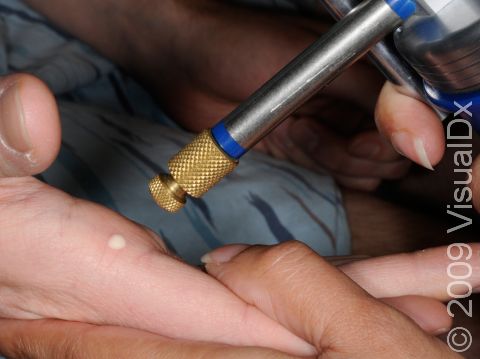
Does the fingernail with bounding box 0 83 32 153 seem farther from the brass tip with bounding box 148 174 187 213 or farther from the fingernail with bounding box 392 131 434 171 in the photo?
the fingernail with bounding box 392 131 434 171

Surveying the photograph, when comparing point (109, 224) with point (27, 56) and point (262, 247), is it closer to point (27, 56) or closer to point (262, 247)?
point (262, 247)

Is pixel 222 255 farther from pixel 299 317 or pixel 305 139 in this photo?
pixel 305 139

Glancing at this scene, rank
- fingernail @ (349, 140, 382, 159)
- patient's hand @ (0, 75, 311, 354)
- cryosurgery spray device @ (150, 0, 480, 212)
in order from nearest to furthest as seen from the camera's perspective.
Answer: cryosurgery spray device @ (150, 0, 480, 212) → patient's hand @ (0, 75, 311, 354) → fingernail @ (349, 140, 382, 159)

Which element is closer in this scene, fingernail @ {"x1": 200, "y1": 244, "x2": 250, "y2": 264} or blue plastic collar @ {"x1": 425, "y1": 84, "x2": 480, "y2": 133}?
blue plastic collar @ {"x1": 425, "y1": 84, "x2": 480, "y2": 133}

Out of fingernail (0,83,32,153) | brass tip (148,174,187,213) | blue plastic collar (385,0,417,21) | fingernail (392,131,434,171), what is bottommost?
brass tip (148,174,187,213)

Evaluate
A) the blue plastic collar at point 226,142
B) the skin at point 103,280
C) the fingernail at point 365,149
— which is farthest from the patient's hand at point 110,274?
the fingernail at point 365,149

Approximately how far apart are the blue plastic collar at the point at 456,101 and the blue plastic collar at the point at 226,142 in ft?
0.37

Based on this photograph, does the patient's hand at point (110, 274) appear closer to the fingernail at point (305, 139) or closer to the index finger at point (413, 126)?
the index finger at point (413, 126)

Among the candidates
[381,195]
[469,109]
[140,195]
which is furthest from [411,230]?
[469,109]

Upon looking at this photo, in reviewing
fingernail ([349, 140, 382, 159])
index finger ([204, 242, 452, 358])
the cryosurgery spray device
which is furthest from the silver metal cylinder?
fingernail ([349, 140, 382, 159])

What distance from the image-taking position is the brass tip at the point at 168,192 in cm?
44

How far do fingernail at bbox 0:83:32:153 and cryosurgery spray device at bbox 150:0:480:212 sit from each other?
7 cm

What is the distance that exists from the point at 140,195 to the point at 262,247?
0.66 feet

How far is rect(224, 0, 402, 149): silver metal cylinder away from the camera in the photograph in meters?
0.39
